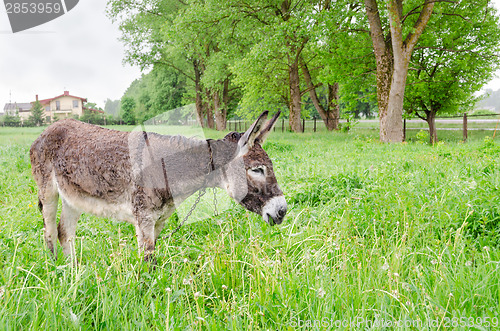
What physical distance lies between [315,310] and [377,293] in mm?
503

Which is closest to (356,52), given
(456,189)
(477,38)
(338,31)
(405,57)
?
(338,31)

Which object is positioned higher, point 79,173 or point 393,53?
point 393,53

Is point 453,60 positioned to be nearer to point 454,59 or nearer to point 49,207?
point 454,59

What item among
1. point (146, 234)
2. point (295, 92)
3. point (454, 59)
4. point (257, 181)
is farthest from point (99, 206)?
point (454, 59)

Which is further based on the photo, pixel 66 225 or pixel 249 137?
pixel 66 225

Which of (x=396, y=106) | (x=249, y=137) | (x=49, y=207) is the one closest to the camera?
(x=249, y=137)

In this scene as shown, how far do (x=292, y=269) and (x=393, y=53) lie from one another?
46.8 ft

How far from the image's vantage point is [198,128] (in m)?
2.65

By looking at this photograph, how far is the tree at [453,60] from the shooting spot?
Answer: 1712 centimetres

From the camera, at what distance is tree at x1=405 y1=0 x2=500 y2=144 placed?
17.1 metres

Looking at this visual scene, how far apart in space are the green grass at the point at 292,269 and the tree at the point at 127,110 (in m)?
1.32

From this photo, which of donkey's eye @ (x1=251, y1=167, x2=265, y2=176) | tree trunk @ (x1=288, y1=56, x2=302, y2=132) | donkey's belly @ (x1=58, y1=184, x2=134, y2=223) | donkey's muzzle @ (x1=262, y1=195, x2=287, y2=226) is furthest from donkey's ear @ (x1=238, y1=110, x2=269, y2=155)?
tree trunk @ (x1=288, y1=56, x2=302, y2=132)

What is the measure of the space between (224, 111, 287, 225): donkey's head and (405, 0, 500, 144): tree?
54.7ft

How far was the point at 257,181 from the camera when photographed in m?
2.44
